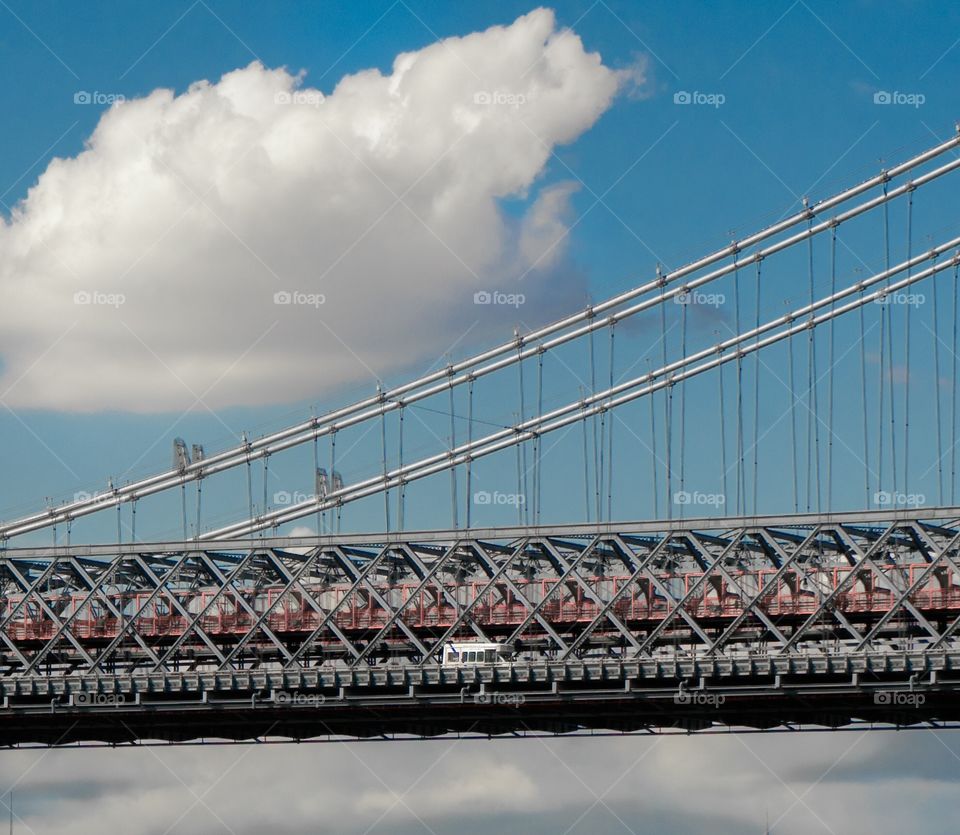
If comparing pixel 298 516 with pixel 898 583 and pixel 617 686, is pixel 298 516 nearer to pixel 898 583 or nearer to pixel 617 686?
pixel 617 686

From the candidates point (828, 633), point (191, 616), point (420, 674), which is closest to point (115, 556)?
point (191, 616)

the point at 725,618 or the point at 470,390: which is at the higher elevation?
the point at 470,390

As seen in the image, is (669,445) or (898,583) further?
(669,445)

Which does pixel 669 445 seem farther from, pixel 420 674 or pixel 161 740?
pixel 161 740

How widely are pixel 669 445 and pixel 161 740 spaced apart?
3149 cm

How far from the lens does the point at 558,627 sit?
105 metres

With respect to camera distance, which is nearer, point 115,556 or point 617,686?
A: point 617,686

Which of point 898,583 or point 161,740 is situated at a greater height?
point 898,583

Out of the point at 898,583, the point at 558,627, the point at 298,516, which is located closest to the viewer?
the point at 898,583

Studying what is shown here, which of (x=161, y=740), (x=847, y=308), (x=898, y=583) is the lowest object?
(x=161, y=740)

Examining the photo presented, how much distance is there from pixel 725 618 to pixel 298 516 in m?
25.2

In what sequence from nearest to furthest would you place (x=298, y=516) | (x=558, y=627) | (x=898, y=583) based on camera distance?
(x=898, y=583)
(x=558, y=627)
(x=298, y=516)

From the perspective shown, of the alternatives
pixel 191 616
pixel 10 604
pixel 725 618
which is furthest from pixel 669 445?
pixel 10 604

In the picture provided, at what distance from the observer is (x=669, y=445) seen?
353ft
